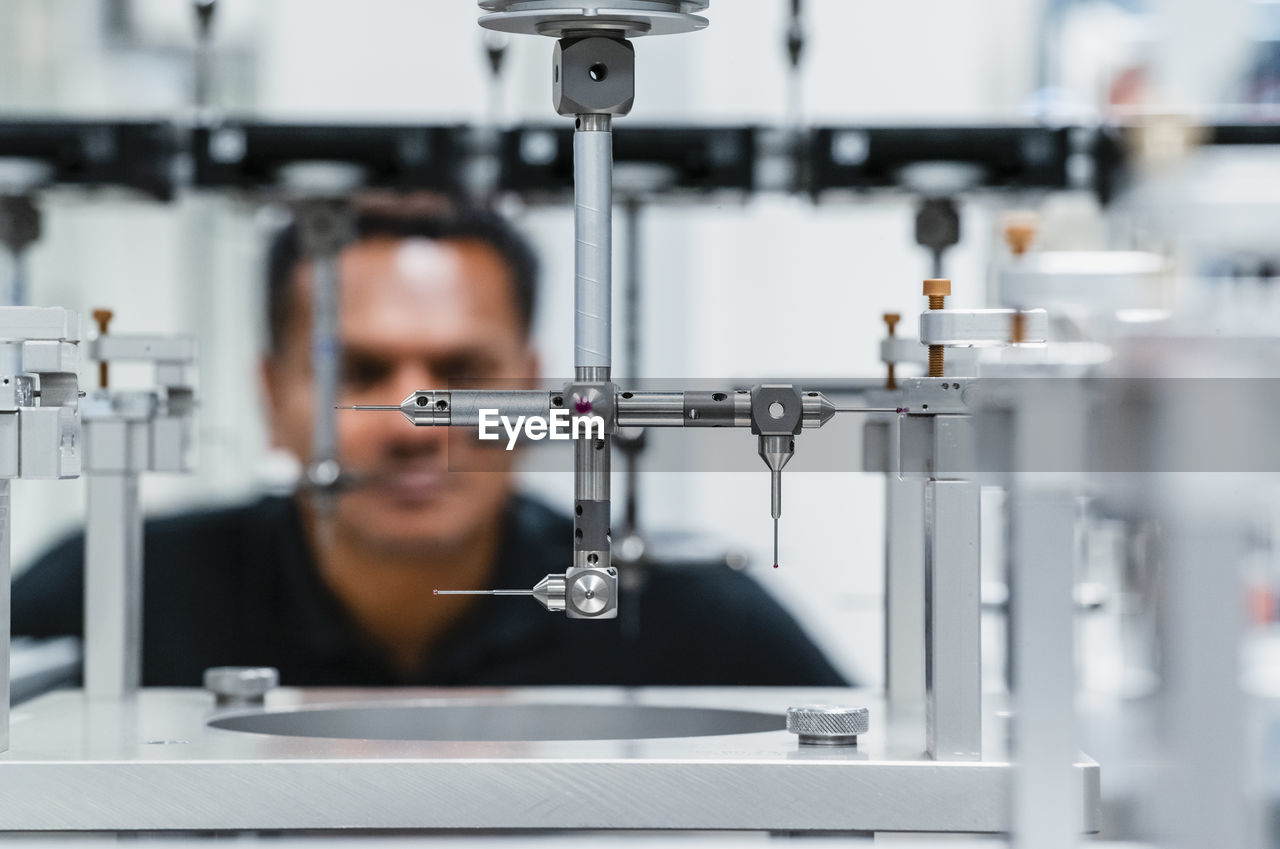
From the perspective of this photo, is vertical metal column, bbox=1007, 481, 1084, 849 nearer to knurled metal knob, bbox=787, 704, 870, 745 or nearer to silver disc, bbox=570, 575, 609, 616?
silver disc, bbox=570, 575, 609, 616

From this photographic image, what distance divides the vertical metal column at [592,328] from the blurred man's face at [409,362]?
148 centimetres

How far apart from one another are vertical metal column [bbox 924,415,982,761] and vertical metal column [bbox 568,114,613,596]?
246 mm

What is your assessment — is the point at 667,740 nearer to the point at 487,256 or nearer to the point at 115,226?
the point at 487,256

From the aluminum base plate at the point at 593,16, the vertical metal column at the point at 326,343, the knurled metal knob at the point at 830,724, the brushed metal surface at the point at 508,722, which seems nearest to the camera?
the aluminum base plate at the point at 593,16

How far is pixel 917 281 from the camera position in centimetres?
273

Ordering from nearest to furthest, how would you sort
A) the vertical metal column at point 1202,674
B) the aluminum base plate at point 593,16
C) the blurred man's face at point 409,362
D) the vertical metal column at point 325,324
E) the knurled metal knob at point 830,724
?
the vertical metal column at point 1202,674 < the aluminum base plate at point 593,16 < the knurled metal knob at point 830,724 < the vertical metal column at point 325,324 < the blurred man's face at point 409,362

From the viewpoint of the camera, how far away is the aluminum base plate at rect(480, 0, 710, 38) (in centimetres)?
115

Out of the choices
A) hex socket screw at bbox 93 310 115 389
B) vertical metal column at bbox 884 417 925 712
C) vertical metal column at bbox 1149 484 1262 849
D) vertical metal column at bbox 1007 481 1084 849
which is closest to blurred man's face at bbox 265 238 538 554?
hex socket screw at bbox 93 310 115 389

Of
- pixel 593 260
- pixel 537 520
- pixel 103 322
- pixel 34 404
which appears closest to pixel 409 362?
pixel 537 520

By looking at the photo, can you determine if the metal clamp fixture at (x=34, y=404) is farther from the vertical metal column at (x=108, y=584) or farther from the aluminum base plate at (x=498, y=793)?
the vertical metal column at (x=108, y=584)

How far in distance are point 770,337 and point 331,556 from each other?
786 millimetres

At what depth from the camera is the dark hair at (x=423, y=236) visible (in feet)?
8.80

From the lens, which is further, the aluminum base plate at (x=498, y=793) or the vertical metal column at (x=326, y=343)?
the vertical metal column at (x=326, y=343)

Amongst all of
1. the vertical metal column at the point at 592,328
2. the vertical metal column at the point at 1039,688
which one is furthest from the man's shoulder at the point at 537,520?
the vertical metal column at the point at 1039,688
